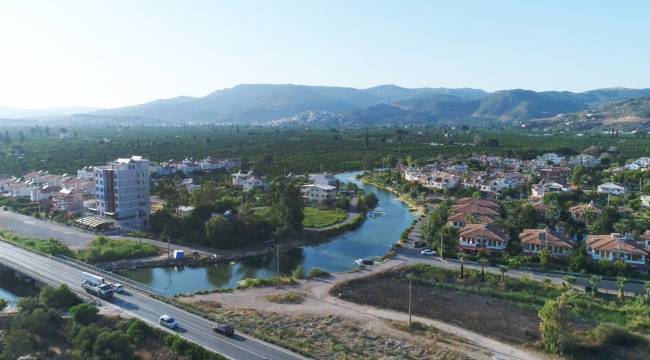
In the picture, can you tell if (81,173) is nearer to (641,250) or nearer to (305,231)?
(305,231)

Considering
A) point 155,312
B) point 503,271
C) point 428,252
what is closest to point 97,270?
point 155,312

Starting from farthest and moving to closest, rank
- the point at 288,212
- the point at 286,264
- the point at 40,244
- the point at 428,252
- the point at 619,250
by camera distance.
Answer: the point at 288,212 → the point at 40,244 → the point at 286,264 → the point at 428,252 → the point at 619,250

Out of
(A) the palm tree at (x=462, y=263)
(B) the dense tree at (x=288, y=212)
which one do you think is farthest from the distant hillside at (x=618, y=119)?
(A) the palm tree at (x=462, y=263)

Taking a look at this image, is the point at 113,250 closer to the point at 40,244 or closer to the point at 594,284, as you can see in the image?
the point at 40,244

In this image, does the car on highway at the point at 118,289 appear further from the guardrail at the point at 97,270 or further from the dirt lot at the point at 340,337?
the dirt lot at the point at 340,337

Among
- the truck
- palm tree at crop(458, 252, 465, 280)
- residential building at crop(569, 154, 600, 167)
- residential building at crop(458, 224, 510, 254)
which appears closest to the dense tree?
residential building at crop(458, 224, 510, 254)

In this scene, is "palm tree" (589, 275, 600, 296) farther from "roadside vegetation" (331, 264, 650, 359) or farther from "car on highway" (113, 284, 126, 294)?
"car on highway" (113, 284, 126, 294)
